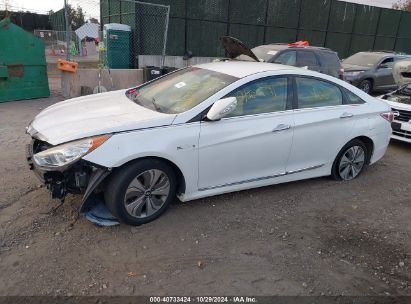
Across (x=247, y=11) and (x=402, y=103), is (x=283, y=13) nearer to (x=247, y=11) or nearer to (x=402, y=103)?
(x=247, y=11)

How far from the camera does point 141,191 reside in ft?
11.8

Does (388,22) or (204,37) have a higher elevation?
(388,22)

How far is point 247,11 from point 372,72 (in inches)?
220

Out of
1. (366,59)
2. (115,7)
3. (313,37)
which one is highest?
(115,7)

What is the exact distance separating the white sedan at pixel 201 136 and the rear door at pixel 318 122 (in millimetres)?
13

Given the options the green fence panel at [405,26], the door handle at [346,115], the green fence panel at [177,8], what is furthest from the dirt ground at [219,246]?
the green fence panel at [405,26]

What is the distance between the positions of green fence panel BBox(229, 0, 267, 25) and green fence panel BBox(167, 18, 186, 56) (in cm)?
227

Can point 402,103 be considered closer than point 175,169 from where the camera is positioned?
No

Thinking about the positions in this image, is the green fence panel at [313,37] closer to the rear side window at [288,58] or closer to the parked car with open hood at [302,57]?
the parked car with open hood at [302,57]

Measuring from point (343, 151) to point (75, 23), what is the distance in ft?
83.2

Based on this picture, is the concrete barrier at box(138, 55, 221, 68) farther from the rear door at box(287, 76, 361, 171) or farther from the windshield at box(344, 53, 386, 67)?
the rear door at box(287, 76, 361, 171)

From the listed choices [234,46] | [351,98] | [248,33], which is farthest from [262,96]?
[248,33]

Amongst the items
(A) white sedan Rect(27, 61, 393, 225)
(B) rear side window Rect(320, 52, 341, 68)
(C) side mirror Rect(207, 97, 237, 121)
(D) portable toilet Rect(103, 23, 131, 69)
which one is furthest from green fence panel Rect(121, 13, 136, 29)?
(C) side mirror Rect(207, 97, 237, 121)

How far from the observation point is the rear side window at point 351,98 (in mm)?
4934
